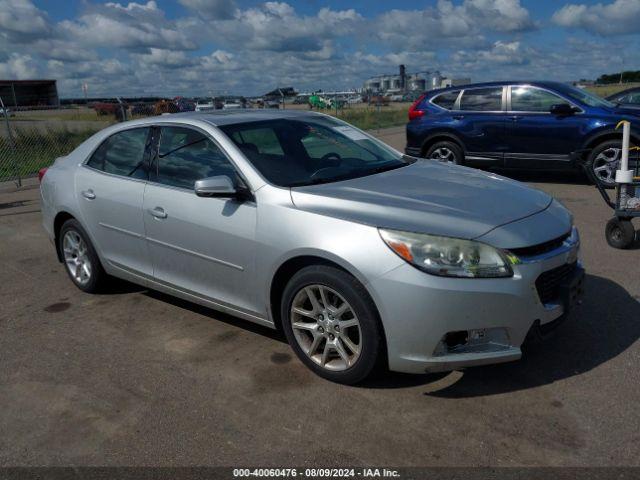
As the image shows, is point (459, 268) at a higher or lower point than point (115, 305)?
higher

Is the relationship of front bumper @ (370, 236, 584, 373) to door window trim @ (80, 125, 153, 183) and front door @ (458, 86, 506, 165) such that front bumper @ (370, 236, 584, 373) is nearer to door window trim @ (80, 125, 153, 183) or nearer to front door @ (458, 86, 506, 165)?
door window trim @ (80, 125, 153, 183)

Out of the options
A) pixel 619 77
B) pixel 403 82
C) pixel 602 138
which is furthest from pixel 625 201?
pixel 619 77

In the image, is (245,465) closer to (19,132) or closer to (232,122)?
(232,122)

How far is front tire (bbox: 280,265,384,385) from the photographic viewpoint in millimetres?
3203

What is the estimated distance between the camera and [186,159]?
4250 mm

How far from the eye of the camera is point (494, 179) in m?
4.23

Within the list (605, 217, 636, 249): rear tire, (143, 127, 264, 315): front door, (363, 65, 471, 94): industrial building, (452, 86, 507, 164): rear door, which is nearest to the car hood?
(143, 127, 264, 315): front door

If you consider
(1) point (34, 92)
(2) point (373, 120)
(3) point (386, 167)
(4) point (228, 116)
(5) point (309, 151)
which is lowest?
(2) point (373, 120)

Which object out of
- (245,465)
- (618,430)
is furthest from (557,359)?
(245,465)

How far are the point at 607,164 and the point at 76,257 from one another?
761 cm

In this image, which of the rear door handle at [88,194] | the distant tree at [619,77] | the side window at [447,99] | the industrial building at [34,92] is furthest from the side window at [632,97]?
the distant tree at [619,77]

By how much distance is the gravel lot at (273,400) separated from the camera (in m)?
2.86

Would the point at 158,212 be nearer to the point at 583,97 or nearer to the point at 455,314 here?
the point at 455,314

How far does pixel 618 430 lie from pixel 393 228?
4.86ft
